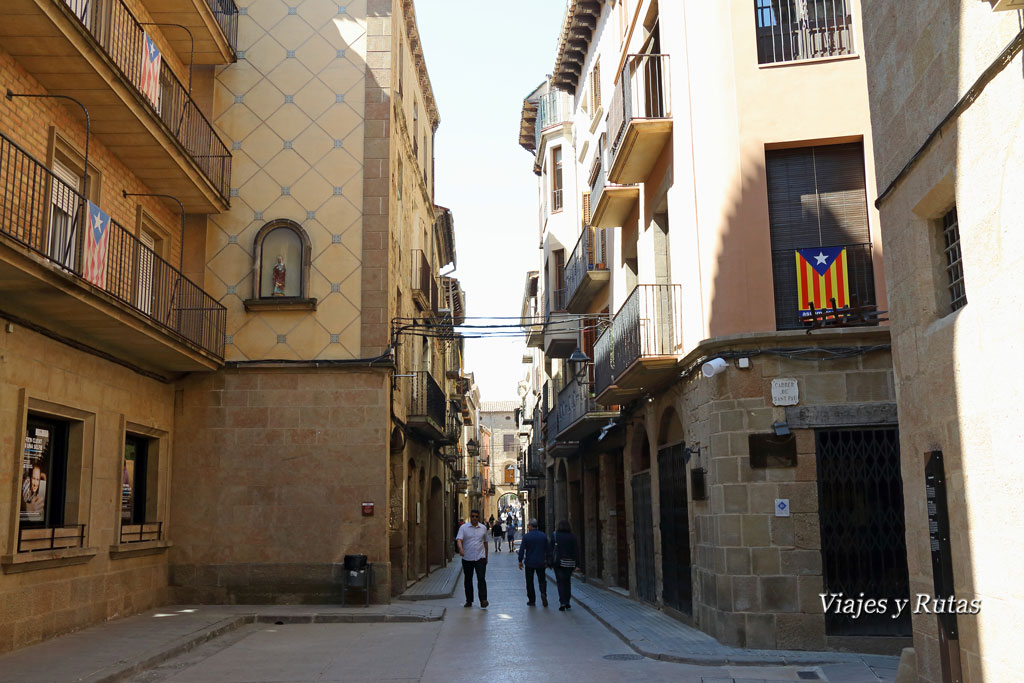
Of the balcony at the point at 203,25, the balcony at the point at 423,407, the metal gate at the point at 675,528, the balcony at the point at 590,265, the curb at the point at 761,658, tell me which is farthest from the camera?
the balcony at the point at 423,407

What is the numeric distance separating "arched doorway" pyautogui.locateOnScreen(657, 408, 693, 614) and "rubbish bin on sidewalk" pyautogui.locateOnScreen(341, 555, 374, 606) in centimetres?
499

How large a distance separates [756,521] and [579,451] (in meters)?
14.5

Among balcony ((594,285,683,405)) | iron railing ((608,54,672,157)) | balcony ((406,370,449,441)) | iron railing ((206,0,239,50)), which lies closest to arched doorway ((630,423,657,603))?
balcony ((594,285,683,405))

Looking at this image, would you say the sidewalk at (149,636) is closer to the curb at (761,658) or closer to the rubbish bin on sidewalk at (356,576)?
the rubbish bin on sidewalk at (356,576)

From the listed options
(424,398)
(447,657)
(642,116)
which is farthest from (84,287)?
(424,398)

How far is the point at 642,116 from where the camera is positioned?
14430mm

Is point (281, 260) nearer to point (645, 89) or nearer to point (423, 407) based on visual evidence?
point (423, 407)

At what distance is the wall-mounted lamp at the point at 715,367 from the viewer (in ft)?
38.6

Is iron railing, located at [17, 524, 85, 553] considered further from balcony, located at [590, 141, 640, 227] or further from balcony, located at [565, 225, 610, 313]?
balcony, located at [565, 225, 610, 313]

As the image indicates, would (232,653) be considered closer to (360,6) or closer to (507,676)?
(507,676)

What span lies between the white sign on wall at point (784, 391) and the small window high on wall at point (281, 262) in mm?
9187

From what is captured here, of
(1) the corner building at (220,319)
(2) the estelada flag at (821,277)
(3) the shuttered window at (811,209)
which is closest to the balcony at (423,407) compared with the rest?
(1) the corner building at (220,319)

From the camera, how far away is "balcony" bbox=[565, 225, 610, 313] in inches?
795

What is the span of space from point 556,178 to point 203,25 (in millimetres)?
13689
